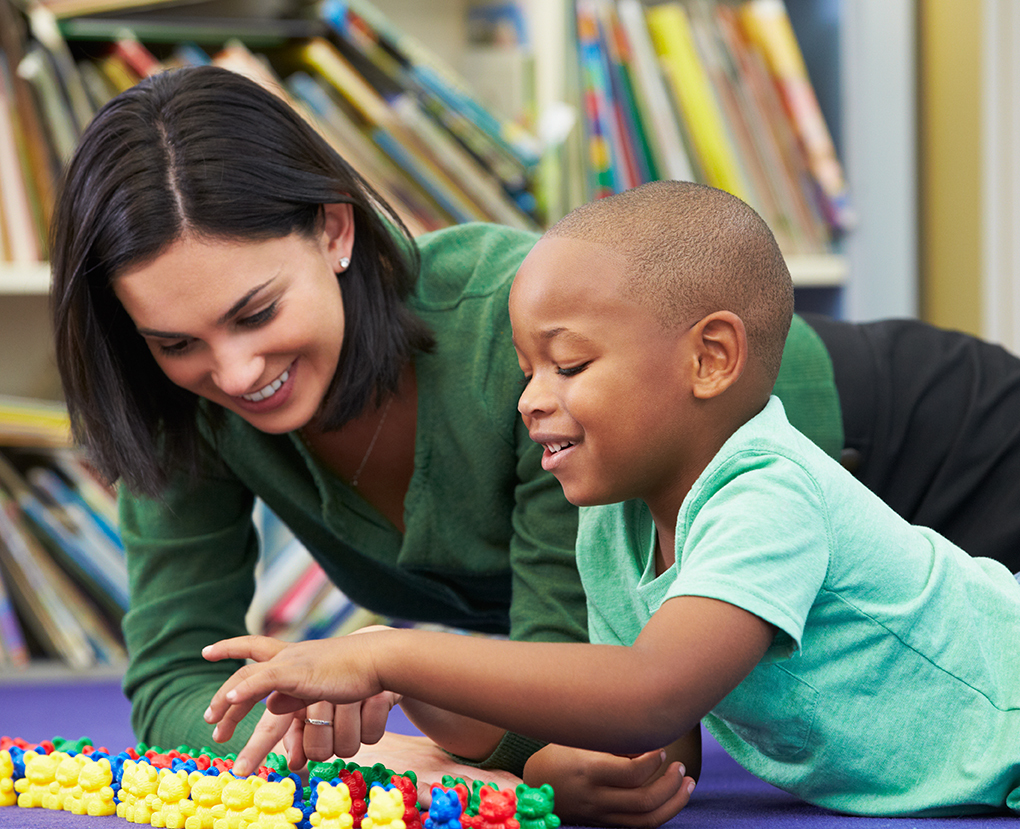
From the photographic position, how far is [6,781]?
0.90 m

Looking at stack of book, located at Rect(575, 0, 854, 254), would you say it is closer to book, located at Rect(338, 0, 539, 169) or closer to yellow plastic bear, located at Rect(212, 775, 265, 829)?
book, located at Rect(338, 0, 539, 169)

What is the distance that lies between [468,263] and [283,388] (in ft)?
0.76

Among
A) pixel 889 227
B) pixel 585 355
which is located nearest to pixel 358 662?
pixel 585 355

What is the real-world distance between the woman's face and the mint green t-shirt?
0.37m

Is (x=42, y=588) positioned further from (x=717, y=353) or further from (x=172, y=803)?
(x=717, y=353)

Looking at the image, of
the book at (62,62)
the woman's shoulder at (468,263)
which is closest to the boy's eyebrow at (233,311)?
the woman's shoulder at (468,263)

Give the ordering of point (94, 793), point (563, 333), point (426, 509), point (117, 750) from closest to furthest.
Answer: point (563, 333) < point (94, 793) < point (426, 509) < point (117, 750)

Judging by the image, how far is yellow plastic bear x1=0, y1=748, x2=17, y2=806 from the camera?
2.96ft

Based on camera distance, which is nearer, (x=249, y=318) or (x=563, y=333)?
(x=563, y=333)

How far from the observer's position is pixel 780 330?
2.57ft

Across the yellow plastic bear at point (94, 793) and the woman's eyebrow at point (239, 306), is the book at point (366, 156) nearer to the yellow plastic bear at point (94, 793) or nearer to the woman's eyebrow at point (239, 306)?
the woman's eyebrow at point (239, 306)

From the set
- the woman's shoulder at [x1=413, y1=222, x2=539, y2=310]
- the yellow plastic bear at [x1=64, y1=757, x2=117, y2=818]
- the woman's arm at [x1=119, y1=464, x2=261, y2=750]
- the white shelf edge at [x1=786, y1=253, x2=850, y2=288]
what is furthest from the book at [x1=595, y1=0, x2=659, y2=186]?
the yellow plastic bear at [x1=64, y1=757, x2=117, y2=818]

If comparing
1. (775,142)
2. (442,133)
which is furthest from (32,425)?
(775,142)

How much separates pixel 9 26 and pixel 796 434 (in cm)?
151
